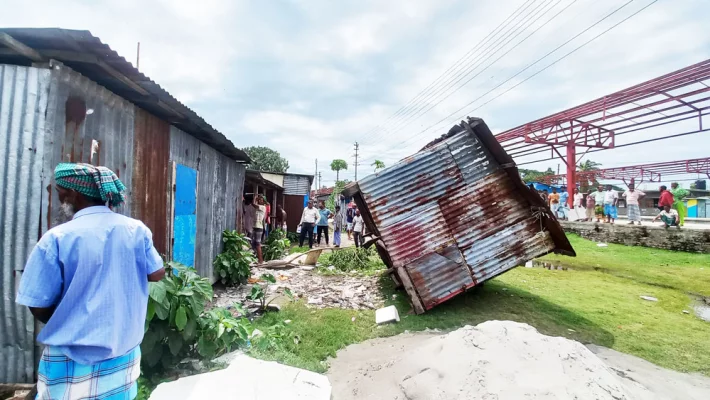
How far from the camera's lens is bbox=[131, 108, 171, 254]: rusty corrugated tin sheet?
409 centimetres

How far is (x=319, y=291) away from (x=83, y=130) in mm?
4920

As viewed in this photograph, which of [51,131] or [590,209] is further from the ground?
[51,131]

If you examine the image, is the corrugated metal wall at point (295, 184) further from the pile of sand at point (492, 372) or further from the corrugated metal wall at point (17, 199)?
the corrugated metal wall at point (17, 199)

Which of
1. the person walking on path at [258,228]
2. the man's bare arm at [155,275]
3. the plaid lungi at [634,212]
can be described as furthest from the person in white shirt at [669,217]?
the man's bare arm at [155,275]

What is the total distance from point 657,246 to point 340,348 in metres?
12.8

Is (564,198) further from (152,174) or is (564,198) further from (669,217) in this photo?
(152,174)

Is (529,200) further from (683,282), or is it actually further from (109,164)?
(109,164)

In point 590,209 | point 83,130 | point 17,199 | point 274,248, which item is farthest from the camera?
point 590,209

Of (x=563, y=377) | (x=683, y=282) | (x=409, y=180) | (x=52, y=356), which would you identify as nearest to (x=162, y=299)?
(x=52, y=356)

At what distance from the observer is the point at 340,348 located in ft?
14.1

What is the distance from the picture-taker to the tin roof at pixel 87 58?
8.32ft

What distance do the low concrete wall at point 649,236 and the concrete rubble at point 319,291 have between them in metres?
10.5

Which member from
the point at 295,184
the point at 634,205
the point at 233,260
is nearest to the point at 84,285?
the point at 233,260

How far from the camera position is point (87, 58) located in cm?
283
